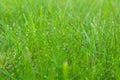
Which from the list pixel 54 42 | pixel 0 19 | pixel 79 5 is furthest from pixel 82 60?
pixel 79 5

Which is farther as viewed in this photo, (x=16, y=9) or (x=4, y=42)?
(x=16, y=9)

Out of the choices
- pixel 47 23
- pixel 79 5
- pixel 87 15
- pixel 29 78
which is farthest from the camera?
pixel 79 5

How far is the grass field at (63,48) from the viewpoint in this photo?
1273mm

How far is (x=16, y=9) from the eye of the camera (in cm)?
229

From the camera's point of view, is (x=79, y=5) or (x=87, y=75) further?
(x=79, y=5)

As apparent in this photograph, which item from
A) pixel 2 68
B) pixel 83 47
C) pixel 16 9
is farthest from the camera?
pixel 16 9

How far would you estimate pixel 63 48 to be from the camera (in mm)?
1490

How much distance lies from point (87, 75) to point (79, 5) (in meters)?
1.30

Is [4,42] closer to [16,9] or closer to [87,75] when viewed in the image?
[87,75]

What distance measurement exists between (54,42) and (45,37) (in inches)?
2.4

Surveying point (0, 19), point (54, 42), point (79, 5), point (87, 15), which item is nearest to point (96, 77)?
point (54, 42)

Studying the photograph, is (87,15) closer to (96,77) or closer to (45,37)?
(45,37)

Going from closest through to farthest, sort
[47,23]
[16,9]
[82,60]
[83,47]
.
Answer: [82,60], [83,47], [47,23], [16,9]

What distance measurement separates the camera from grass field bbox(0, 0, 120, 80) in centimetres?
127
